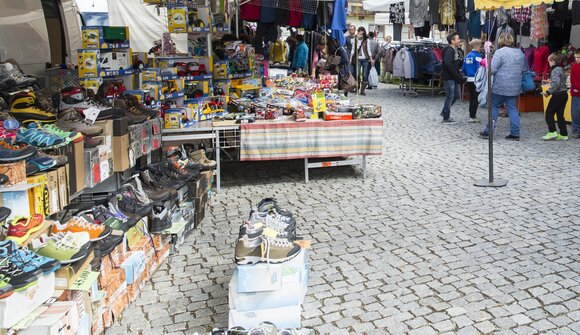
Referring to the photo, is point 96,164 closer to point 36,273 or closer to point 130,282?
point 130,282

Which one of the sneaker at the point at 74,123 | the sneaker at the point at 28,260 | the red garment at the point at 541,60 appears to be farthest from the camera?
Result: the red garment at the point at 541,60

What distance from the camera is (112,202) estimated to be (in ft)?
15.0

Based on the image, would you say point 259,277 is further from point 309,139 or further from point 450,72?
point 450,72

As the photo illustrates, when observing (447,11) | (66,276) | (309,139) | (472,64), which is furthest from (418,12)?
(66,276)

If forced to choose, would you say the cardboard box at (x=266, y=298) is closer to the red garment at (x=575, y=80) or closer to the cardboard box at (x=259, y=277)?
the cardboard box at (x=259, y=277)

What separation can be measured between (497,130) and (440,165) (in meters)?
3.50

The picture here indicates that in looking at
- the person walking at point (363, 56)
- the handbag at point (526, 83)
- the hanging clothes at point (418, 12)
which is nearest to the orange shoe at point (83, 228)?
the handbag at point (526, 83)

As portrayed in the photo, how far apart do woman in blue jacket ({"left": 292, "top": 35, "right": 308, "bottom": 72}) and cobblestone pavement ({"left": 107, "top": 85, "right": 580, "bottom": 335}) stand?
266 inches

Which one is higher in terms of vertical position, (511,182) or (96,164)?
(96,164)

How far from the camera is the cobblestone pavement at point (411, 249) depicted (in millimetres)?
4184

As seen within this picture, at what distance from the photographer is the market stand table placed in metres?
7.57

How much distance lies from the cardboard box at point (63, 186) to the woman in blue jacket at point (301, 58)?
1218 cm

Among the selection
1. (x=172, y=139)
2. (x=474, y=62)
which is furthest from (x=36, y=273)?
(x=474, y=62)

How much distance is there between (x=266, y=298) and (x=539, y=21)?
1189 cm
